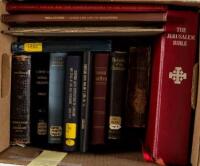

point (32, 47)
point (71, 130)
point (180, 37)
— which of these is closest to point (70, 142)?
point (71, 130)

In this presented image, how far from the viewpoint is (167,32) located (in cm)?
69

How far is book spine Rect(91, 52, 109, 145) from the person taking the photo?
76cm

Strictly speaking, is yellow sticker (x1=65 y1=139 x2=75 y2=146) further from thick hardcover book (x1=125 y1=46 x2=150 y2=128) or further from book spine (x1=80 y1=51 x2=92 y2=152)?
thick hardcover book (x1=125 y1=46 x2=150 y2=128)

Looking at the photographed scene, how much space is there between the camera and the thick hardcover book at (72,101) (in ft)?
2.48

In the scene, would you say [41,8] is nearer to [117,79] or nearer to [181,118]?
[117,79]

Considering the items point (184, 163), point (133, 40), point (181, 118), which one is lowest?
point (184, 163)

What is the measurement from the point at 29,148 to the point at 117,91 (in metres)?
0.26

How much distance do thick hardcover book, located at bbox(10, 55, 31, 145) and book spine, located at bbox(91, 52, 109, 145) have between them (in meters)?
0.17

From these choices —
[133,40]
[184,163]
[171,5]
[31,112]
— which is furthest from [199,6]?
[31,112]

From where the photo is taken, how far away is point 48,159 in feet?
2.37

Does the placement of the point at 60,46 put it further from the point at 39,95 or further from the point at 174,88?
the point at 174,88

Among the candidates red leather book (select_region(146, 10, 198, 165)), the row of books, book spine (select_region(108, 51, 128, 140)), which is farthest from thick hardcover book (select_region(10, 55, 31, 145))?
red leather book (select_region(146, 10, 198, 165))

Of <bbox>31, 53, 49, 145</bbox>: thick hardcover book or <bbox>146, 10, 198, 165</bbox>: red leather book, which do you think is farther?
<bbox>31, 53, 49, 145</bbox>: thick hardcover book

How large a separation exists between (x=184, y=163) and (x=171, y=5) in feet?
1.16
